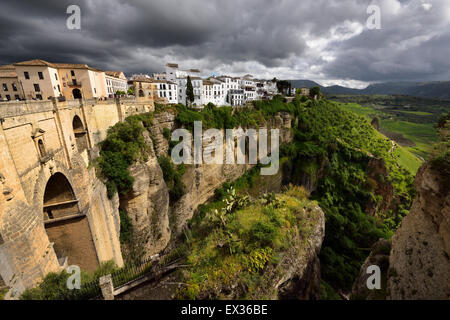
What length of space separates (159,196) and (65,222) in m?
7.52

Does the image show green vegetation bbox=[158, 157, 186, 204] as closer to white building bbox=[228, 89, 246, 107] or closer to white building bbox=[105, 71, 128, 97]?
white building bbox=[105, 71, 128, 97]

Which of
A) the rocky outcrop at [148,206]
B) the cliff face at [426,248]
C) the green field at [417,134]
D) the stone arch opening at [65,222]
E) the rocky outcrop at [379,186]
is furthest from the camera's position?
the green field at [417,134]

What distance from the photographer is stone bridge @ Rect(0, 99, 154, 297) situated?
283 inches

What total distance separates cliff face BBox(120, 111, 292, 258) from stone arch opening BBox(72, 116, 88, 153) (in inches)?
162

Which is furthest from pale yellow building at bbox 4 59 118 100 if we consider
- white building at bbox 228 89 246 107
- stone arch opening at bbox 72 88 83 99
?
white building at bbox 228 89 246 107

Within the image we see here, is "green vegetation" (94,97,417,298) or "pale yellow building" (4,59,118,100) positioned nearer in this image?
"green vegetation" (94,97,417,298)

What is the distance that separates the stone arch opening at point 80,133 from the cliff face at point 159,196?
4.11 meters

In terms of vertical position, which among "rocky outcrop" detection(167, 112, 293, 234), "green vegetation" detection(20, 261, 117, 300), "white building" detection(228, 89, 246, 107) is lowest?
"rocky outcrop" detection(167, 112, 293, 234)

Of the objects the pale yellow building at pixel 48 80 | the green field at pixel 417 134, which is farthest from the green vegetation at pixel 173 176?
the green field at pixel 417 134

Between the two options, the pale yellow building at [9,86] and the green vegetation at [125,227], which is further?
the pale yellow building at [9,86]

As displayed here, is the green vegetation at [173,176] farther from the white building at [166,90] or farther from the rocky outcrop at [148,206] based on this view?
the white building at [166,90]

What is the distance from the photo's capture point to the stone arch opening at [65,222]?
1091 centimetres

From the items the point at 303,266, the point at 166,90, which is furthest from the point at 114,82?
the point at 303,266

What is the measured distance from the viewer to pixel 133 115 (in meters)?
20.1
